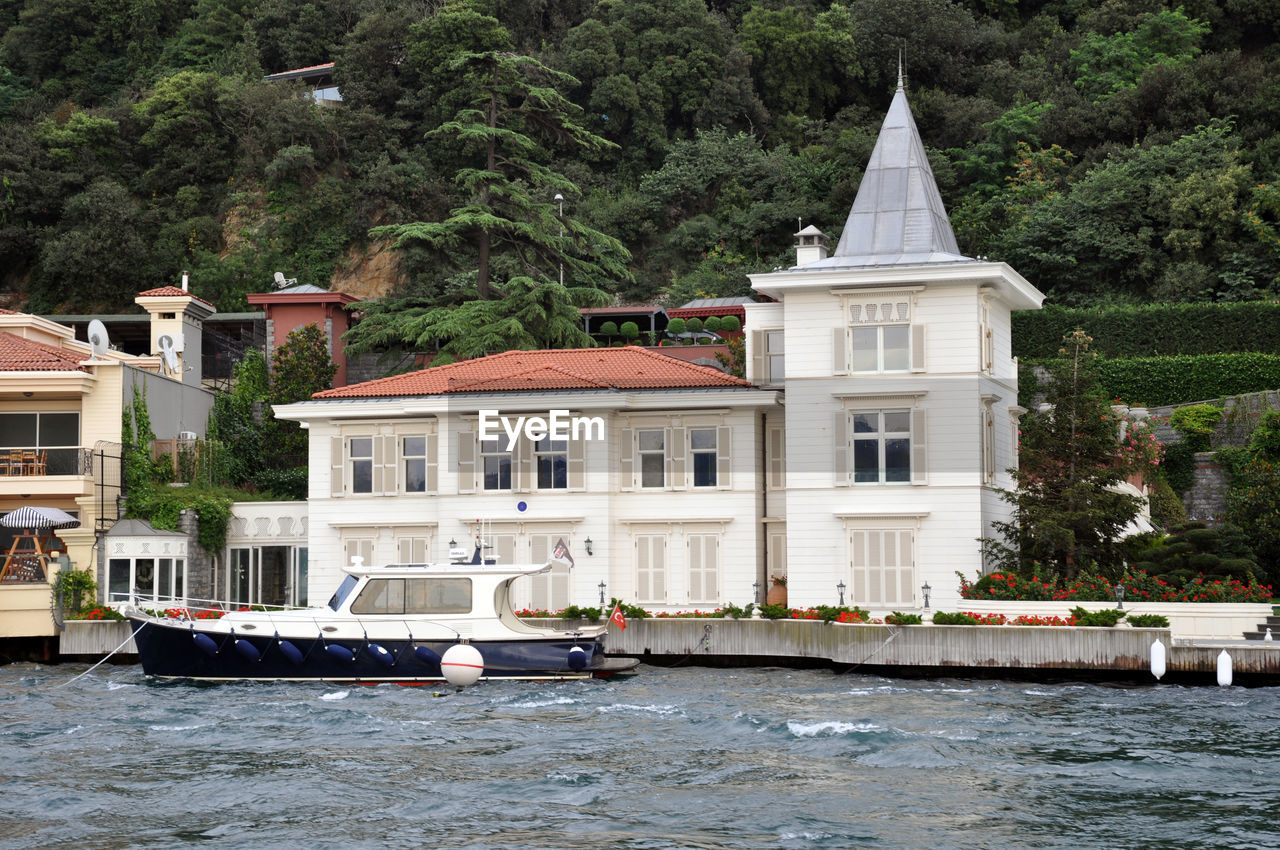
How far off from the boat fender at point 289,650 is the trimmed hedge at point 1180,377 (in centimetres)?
2435

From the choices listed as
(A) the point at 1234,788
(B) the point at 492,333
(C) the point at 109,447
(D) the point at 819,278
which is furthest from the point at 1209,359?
(C) the point at 109,447

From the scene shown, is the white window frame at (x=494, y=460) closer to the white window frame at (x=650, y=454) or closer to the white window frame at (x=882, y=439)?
the white window frame at (x=650, y=454)

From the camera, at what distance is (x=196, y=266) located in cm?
6156

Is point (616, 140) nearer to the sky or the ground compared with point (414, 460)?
nearer to the sky

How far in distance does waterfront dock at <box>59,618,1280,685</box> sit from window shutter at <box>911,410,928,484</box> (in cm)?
463

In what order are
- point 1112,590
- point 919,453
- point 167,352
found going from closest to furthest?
point 1112,590 → point 919,453 → point 167,352

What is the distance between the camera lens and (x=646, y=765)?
816 inches

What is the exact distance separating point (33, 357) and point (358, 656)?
48.9ft

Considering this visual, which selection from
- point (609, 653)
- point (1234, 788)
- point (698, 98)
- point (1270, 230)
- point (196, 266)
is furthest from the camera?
point (698, 98)

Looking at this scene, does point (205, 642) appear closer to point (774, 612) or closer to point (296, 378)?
point (774, 612)

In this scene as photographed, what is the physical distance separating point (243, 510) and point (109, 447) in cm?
369

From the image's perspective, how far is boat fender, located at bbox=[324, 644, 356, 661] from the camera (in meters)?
29.1

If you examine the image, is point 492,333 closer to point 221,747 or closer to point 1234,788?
point 221,747

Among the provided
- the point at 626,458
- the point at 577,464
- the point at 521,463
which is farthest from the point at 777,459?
the point at 521,463
